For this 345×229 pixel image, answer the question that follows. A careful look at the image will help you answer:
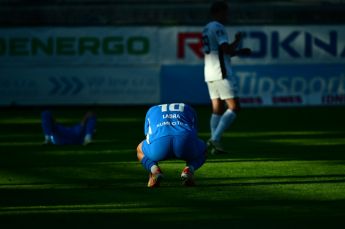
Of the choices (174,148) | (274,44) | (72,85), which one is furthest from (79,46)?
(174,148)

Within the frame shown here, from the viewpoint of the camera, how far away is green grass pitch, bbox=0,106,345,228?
820 centimetres

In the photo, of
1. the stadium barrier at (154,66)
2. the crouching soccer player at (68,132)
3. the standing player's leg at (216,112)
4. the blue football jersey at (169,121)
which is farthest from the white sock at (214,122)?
the stadium barrier at (154,66)

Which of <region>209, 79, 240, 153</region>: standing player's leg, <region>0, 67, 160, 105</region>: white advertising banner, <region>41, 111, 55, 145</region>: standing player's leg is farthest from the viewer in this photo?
<region>0, 67, 160, 105</region>: white advertising banner

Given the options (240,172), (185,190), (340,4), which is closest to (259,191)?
(185,190)

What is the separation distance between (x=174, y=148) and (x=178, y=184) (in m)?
0.55

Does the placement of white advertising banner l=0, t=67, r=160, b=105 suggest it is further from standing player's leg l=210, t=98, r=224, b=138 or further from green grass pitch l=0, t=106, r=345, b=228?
standing player's leg l=210, t=98, r=224, b=138

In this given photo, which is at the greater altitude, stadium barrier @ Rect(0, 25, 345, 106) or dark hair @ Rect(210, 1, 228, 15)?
dark hair @ Rect(210, 1, 228, 15)

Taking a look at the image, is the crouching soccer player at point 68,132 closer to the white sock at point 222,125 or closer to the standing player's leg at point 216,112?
the standing player's leg at point 216,112

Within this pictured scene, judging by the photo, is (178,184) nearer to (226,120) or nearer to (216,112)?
(226,120)

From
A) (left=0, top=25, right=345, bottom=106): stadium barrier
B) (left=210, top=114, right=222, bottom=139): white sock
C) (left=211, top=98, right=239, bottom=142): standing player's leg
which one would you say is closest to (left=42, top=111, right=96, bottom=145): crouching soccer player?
(left=210, top=114, right=222, bottom=139): white sock

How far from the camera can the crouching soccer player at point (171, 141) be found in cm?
997

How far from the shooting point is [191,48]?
2431cm

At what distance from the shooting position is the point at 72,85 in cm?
2414

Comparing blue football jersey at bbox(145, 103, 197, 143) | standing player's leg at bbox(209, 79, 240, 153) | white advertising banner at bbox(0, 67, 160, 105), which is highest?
blue football jersey at bbox(145, 103, 197, 143)
